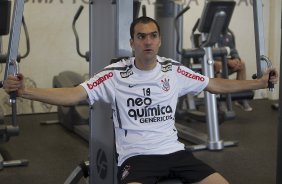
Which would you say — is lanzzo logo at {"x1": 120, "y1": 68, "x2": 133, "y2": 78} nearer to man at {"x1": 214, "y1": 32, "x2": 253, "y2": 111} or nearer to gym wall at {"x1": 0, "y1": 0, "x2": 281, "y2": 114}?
man at {"x1": 214, "y1": 32, "x2": 253, "y2": 111}

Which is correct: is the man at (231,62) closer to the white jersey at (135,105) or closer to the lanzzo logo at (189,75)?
the lanzzo logo at (189,75)

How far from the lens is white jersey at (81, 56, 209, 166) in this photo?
2328mm

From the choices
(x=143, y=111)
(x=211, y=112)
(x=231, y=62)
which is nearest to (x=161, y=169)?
(x=143, y=111)

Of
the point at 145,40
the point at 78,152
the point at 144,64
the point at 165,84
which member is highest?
the point at 145,40

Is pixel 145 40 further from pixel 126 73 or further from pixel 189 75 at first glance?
pixel 189 75

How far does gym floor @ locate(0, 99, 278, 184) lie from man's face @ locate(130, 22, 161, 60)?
1.52 m

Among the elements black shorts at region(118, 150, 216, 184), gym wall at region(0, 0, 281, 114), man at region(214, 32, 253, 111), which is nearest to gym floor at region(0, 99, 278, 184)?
gym wall at region(0, 0, 281, 114)

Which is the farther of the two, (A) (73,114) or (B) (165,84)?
(A) (73,114)

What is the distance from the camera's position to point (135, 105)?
233 cm

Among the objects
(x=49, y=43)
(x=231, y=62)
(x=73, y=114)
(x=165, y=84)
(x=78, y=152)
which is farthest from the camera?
(x=49, y=43)

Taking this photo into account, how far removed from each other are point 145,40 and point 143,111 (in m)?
0.35

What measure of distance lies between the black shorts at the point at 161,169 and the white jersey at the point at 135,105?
0.04 metres

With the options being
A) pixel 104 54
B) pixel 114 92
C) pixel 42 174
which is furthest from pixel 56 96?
pixel 42 174

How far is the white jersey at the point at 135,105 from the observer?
2328 mm
